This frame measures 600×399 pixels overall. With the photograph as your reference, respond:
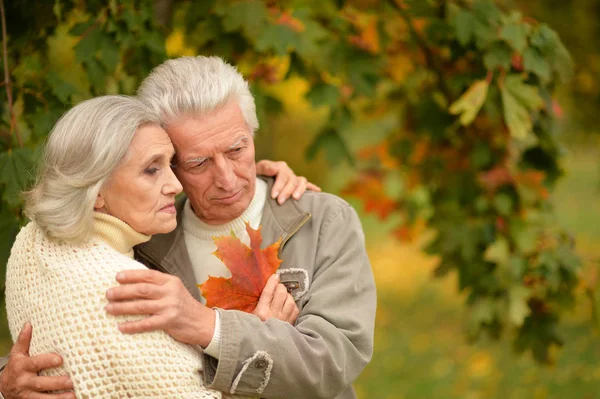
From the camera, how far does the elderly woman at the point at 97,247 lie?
6.82 feet

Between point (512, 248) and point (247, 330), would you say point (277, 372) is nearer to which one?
point (247, 330)

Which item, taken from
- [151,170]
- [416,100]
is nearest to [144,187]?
[151,170]

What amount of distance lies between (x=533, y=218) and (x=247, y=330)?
7.53ft

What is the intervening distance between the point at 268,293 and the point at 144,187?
0.52 m

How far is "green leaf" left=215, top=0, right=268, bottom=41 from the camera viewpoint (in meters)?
3.45

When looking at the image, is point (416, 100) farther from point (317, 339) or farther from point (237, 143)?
point (317, 339)

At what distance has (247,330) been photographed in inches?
87.4

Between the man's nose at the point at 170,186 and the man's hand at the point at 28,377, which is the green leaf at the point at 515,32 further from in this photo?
the man's hand at the point at 28,377

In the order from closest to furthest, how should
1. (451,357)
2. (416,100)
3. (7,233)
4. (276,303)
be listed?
(276,303) < (7,233) < (416,100) < (451,357)

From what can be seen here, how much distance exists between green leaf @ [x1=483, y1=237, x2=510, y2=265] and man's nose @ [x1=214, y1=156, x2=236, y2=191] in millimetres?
1849

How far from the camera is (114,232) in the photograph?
7.42 ft

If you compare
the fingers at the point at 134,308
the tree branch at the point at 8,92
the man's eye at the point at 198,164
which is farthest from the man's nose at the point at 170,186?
the tree branch at the point at 8,92

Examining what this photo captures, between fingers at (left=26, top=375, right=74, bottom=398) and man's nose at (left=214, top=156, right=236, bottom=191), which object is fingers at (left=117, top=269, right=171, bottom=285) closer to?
fingers at (left=26, top=375, right=74, bottom=398)

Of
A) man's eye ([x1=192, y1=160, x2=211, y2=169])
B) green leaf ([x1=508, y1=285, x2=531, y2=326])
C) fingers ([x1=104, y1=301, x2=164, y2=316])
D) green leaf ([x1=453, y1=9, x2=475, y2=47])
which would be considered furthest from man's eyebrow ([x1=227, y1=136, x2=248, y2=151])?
green leaf ([x1=508, y1=285, x2=531, y2=326])
